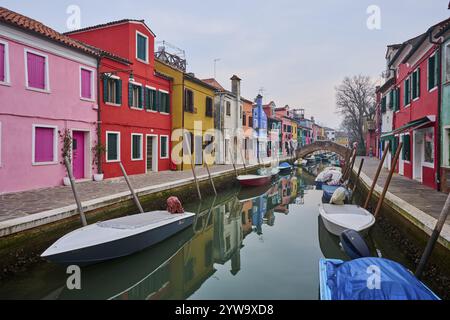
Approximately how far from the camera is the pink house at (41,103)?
9.01 metres

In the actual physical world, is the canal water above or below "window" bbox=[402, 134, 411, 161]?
below

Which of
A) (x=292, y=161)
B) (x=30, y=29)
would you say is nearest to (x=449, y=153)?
(x=30, y=29)

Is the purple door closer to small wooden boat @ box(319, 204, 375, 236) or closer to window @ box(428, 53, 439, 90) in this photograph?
small wooden boat @ box(319, 204, 375, 236)

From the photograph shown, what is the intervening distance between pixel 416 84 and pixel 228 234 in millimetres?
9903

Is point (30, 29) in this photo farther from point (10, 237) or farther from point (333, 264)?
point (333, 264)

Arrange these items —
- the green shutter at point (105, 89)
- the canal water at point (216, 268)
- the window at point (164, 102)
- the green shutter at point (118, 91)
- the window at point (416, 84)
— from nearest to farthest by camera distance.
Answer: the canal water at point (216, 268)
the window at point (416, 84)
the green shutter at point (105, 89)
the green shutter at point (118, 91)
the window at point (164, 102)

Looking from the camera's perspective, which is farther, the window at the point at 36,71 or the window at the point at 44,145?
the window at the point at 44,145

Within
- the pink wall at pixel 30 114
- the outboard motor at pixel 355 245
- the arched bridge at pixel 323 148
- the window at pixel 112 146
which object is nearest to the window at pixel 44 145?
the pink wall at pixel 30 114

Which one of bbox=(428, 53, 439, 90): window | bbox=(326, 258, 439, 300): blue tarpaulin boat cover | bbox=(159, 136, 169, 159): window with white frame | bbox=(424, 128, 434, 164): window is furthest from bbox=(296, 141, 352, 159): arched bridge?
bbox=(326, 258, 439, 300): blue tarpaulin boat cover

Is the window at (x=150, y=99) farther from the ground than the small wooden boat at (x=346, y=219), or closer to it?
farther from the ground

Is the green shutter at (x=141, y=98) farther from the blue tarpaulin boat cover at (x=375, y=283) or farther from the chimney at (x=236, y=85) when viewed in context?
the blue tarpaulin boat cover at (x=375, y=283)

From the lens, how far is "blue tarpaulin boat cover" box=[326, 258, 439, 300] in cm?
317

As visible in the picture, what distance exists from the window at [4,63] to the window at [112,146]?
176 inches

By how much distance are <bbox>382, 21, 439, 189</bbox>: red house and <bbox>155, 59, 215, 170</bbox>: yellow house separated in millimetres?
10632
